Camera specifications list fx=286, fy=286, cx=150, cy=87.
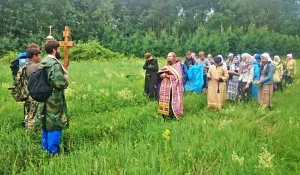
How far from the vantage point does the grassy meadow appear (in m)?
3.83

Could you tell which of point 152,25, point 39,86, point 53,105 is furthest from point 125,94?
point 152,25

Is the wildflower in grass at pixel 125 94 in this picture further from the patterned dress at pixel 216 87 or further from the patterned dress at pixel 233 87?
the patterned dress at pixel 233 87

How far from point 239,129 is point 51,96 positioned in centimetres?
354

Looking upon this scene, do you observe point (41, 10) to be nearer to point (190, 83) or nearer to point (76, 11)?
point (76, 11)

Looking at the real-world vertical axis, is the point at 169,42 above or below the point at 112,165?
above

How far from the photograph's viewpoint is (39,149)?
14.9 feet

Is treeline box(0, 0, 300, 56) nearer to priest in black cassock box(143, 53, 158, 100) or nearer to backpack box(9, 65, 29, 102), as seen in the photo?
priest in black cassock box(143, 53, 158, 100)

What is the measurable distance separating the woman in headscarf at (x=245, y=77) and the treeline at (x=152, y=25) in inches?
946

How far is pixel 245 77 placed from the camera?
9.16m

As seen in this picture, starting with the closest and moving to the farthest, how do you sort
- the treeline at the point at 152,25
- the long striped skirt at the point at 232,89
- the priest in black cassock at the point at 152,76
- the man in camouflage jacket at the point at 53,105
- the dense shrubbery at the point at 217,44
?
the man in camouflage jacket at the point at 53,105 → the priest in black cassock at the point at 152,76 → the long striped skirt at the point at 232,89 → the dense shrubbery at the point at 217,44 → the treeline at the point at 152,25

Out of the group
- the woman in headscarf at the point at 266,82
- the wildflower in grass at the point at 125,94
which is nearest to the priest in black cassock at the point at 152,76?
the wildflower in grass at the point at 125,94

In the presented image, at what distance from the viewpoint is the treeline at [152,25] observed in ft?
111

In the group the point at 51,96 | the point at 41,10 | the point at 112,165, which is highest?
the point at 41,10

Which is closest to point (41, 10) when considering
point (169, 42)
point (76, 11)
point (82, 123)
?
point (76, 11)
